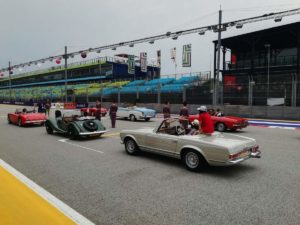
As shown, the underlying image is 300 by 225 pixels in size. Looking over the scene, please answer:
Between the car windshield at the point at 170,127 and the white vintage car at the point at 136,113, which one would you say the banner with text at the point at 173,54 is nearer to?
the white vintage car at the point at 136,113

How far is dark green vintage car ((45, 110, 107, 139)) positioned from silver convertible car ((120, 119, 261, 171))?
3.30 meters

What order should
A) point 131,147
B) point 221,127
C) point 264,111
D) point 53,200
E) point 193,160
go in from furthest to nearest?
point 264,111 < point 221,127 < point 131,147 < point 193,160 < point 53,200

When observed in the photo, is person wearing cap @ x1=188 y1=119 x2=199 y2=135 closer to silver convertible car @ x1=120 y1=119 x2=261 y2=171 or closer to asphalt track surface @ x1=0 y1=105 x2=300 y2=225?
silver convertible car @ x1=120 y1=119 x2=261 y2=171

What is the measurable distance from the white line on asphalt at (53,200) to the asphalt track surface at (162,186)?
98 millimetres

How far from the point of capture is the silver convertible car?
18.1ft

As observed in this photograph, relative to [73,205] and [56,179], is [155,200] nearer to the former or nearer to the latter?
[73,205]

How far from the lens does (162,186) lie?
497 cm

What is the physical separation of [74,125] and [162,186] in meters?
6.39

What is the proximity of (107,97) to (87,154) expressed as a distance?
89.6 feet

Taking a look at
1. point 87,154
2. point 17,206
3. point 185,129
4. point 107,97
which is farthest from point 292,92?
point 107,97

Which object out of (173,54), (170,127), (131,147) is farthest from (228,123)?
(173,54)

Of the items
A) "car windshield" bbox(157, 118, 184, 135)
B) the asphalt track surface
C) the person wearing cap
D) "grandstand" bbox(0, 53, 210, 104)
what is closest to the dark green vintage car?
the asphalt track surface

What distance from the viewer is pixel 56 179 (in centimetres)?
543

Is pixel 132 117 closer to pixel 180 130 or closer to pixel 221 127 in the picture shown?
pixel 221 127
